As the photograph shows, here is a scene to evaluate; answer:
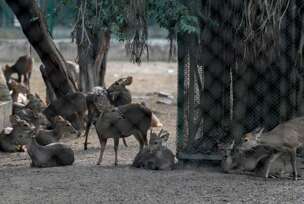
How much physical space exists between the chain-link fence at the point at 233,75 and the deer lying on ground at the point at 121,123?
0.44 meters

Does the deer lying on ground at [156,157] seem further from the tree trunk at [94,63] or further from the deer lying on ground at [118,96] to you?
the tree trunk at [94,63]

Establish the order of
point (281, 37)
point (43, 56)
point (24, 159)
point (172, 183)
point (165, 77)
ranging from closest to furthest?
1. point (172, 183)
2. point (281, 37)
3. point (24, 159)
4. point (43, 56)
5. point (165, 77)

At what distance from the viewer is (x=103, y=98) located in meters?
8.21

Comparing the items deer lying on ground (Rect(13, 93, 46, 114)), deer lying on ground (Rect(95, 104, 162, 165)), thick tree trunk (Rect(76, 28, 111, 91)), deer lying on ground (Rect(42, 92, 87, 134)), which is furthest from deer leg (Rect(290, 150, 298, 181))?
deer lying on ground (Rect(13, 93, 46, 114))

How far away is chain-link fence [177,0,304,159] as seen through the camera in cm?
630

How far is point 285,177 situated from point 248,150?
1.05 feet

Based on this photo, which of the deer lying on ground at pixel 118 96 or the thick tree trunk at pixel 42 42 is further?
the deer lying on ground at pixel 118 96

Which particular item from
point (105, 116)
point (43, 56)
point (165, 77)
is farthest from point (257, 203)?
point (165, 77)

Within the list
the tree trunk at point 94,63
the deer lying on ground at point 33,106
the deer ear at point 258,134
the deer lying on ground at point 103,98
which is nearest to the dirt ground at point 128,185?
the deer ear at point 258,134

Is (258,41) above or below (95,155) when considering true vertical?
above

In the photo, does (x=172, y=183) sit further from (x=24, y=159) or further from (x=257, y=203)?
(x=24, y=159)

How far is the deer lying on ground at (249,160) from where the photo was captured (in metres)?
6.07

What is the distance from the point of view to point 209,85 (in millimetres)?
6516

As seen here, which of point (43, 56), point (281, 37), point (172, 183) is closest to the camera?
point (172, 183)
